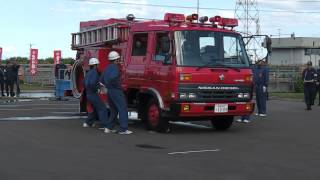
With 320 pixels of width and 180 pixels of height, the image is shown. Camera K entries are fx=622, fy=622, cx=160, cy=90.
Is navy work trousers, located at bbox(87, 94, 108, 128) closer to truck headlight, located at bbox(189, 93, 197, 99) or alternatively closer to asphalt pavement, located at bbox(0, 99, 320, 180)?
asphalt pavement, located at bbox(0, 99, 320, 180)

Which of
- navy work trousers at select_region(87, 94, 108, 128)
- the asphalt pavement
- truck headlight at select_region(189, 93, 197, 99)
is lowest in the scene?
the asphalt pavement

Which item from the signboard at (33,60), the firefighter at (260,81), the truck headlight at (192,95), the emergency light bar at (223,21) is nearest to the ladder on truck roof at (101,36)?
the emergency light bar at (223,21)

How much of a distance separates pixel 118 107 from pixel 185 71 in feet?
5.98

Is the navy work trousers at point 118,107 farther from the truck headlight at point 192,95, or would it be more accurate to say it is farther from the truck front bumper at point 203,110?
the truck headlight at point 192,95

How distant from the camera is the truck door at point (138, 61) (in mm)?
14844

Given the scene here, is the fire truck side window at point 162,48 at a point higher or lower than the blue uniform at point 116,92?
higher

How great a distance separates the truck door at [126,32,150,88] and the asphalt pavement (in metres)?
1.23

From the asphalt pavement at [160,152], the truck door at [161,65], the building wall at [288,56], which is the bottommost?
the asphalt pavement at [160,152]

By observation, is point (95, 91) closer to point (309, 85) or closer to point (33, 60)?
point (309, 85)

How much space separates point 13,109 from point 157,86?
8439 mm

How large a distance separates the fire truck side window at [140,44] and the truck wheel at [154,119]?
1256mm

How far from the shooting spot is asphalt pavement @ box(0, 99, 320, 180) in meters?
9.06

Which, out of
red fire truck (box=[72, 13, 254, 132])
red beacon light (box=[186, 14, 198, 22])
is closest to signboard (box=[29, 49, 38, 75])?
red fire truck (box=[72, 13, 254, 132])

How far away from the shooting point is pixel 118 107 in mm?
14211
